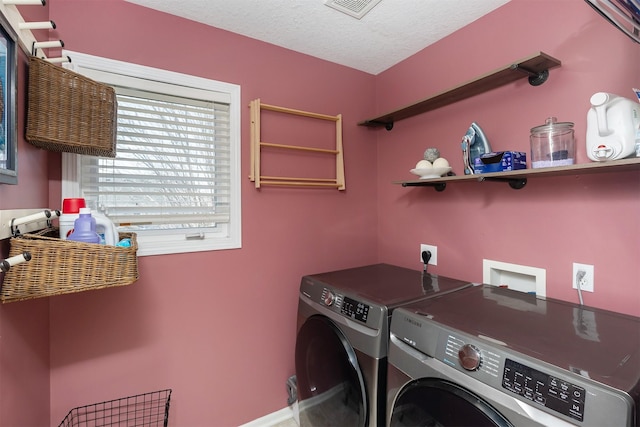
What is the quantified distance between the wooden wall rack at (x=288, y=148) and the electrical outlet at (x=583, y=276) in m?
1.28

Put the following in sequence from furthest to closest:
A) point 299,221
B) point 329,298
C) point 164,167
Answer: point 299,221 → point 164,167 → point 329,298

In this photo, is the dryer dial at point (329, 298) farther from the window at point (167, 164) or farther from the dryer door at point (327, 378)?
the window at point (167, 164)

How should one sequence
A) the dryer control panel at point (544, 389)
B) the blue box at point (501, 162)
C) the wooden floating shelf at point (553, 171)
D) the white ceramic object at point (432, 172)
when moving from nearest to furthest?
the dryer control panel at point (544, 389) → the wooden floating shelf at point (553, 171) → the blue box at point (501, 162) → the white ceramic object at point (432, 172)

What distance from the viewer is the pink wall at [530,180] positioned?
3.87ft

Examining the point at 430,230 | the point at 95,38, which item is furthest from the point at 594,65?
the point at 95,38

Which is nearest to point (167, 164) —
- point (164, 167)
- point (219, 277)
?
point (164, 167)

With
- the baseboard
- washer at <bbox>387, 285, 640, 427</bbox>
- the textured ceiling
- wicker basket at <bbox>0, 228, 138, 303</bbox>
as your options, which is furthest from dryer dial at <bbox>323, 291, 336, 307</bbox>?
the textured ceiling

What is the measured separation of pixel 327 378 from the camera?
143cm

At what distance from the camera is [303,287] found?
5.49 feet

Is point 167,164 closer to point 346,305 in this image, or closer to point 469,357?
point 346,305

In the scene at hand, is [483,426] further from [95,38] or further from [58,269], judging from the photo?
[95,38]

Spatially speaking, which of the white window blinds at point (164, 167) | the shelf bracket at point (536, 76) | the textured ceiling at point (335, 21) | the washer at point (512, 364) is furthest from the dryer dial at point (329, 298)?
the textured ceiling at point (335, 21)

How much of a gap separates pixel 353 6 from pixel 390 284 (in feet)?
4.56

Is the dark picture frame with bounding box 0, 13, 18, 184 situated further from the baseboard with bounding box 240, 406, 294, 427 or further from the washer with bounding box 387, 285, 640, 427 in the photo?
the baseboard with bounding box 240, 406, 294, 427
